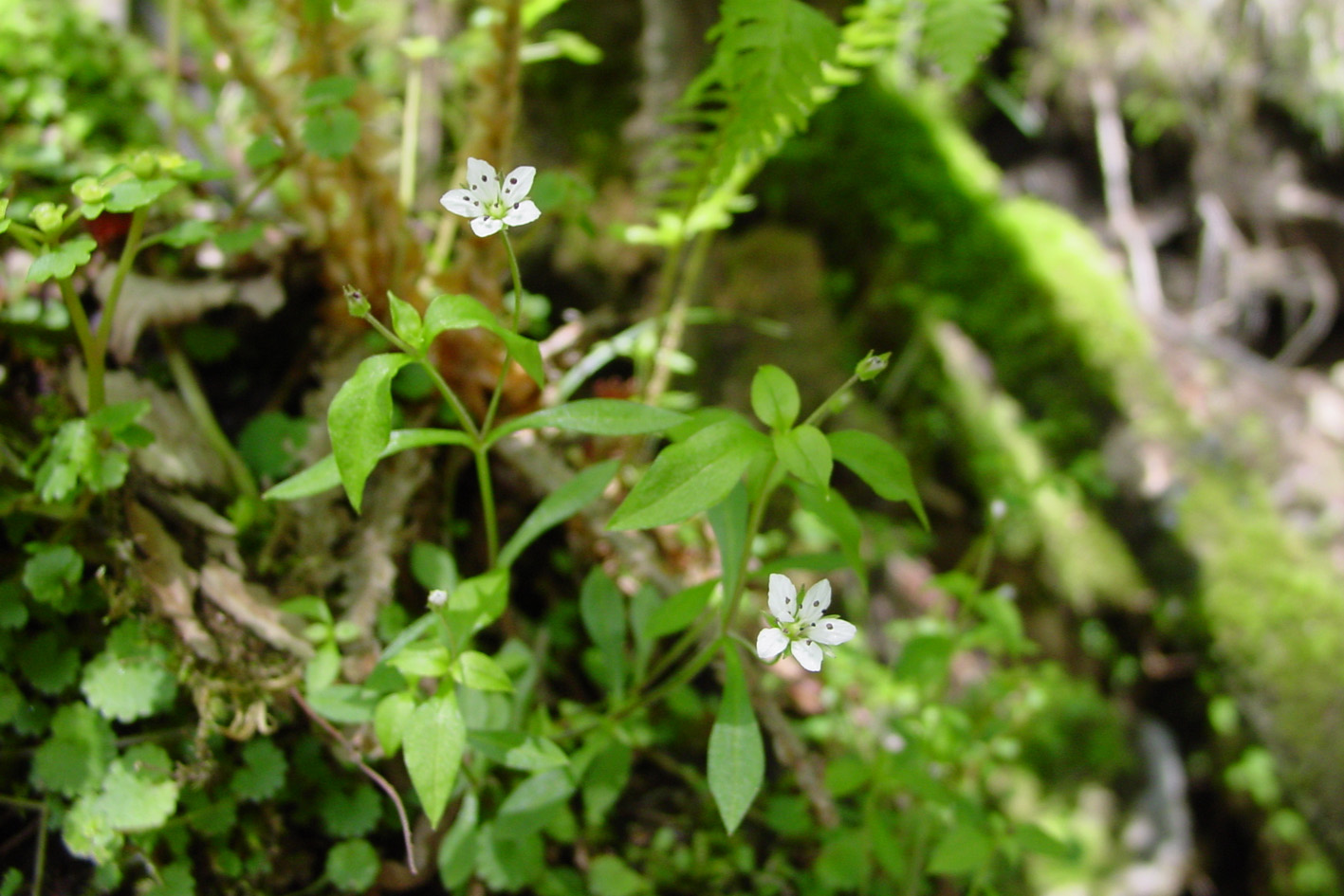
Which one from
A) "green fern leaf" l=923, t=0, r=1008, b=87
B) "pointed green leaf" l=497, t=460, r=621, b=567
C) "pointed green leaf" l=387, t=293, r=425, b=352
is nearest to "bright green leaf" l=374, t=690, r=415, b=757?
"pointed green leaf" l=497, t=460, r=621, b=567

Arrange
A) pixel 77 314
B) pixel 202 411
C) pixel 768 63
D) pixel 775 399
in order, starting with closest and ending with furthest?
pixel 775 399, pixel 77 314, pixel 768 63, pixel 202 411

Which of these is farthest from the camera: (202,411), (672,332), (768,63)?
(672,332)

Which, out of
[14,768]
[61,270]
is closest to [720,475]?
[61,270]

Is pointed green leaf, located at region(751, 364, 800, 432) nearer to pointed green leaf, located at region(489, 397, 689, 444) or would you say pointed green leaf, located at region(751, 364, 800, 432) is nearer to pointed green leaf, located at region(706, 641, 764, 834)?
pointed green leaf, located at region(489, 397, 689, 444)

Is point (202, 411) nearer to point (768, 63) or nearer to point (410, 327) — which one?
point (410, 327)

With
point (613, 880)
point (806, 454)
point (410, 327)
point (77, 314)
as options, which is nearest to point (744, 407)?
point (613, 880)
